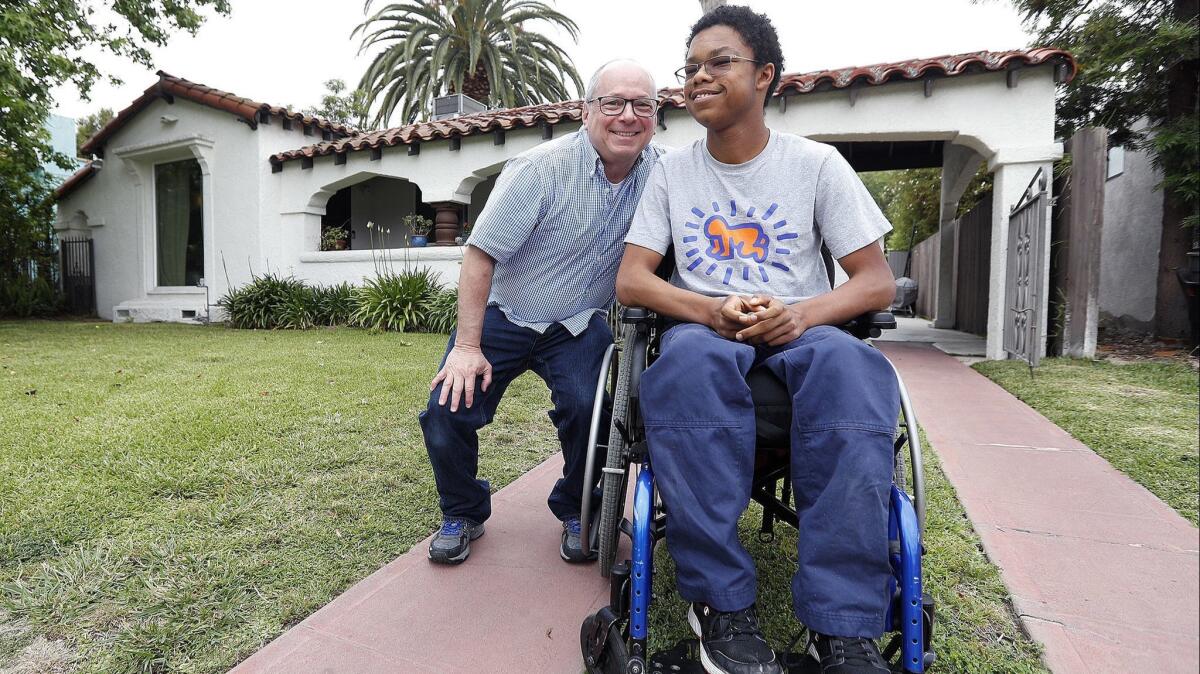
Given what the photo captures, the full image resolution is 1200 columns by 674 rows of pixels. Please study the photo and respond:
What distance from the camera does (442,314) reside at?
775 centimetres

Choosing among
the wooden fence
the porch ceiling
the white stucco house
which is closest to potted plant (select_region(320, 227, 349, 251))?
the white stucco house

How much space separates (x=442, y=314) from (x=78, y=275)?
859cm

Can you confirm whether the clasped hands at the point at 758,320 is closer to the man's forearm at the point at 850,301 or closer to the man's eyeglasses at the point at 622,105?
the man's forearm at the point at 850,301

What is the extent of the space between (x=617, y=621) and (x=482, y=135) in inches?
311

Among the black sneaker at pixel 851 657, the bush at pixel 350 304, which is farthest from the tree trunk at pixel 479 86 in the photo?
the black sneaker at pixel 851 657

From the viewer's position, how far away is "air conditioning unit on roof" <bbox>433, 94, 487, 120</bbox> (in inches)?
452

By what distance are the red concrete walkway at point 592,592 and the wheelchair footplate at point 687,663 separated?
218 mm

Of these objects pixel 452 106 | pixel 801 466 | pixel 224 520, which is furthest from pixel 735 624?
pixel 452 106

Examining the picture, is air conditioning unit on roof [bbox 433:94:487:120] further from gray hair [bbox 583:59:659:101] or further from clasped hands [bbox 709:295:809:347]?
clasped hands [bbox 709:295:809:347]

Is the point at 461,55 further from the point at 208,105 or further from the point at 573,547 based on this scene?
the point at 573,547

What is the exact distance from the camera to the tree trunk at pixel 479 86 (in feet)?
46.2

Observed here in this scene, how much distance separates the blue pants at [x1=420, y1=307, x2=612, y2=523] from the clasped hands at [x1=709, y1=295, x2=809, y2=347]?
0.58 metres

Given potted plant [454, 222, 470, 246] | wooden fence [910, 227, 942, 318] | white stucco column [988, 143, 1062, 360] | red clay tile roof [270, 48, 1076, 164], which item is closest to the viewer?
red clay tile roof [270, 48, 1076, 164]

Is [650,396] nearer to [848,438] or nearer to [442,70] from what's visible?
[848,438]
